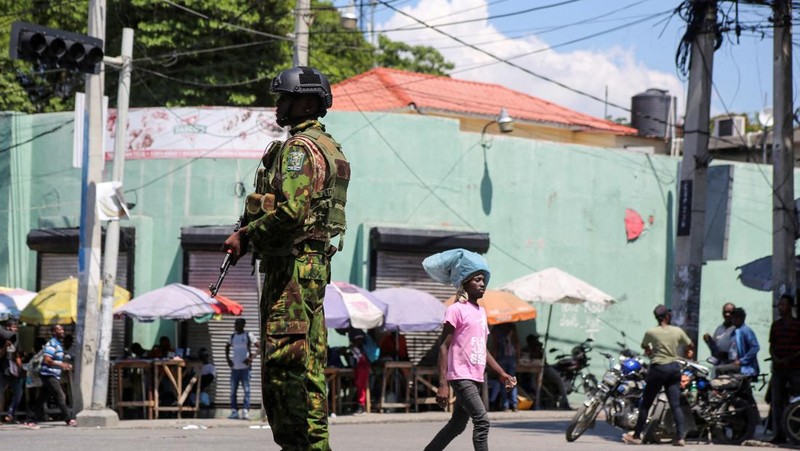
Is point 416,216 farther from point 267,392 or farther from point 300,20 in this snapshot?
point 267,392

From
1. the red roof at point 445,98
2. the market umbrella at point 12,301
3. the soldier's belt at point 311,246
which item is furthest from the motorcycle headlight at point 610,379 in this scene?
the red roof at point 445,98

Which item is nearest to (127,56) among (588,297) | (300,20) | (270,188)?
(300,20)

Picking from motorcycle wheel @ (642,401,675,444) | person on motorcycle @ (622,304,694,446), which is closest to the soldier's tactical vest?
person on motorcycle @ (622,304,694,446)

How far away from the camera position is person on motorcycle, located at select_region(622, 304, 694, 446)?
16250 millimetres

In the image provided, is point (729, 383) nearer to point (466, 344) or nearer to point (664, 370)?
point (664, 370)

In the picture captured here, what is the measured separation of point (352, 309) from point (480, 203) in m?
5.42

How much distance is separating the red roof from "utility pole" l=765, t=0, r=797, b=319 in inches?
602

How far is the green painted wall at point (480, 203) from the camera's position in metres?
25.9

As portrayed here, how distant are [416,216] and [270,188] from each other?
19.8 m

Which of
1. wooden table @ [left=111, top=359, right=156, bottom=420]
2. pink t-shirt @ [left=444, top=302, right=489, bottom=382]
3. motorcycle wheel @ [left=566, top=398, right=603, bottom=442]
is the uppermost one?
pink t-shirt @ [left=444, top=302, right=489, bottom=382]

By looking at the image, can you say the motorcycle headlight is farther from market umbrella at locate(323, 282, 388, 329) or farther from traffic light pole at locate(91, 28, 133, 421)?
traffic light pole at locate(91, 28, 133, 421)

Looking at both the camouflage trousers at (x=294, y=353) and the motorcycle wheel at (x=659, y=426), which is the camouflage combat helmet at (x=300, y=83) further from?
the motorcycle wheel at (x=659, y=426)

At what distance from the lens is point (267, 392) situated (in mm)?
7059

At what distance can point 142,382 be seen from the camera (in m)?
23.0
